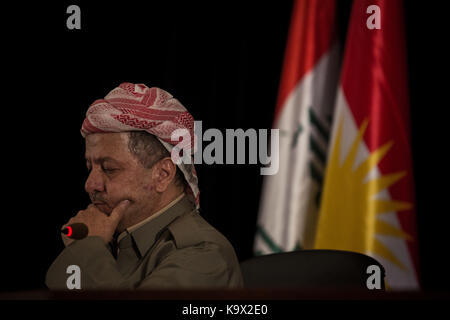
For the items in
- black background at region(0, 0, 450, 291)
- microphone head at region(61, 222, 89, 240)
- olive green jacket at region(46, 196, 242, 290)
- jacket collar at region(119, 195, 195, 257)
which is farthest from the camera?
black background at region(0, 0, 450, 291)

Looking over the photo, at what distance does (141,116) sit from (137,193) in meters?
0.22

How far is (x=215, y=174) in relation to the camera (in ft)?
10.7

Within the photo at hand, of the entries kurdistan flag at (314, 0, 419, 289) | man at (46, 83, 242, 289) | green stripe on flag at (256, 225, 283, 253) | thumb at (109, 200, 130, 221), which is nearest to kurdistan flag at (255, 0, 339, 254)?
green stripe on flag at (256, 225, 283, 253)

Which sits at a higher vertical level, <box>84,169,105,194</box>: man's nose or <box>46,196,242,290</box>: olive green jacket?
<box>84,169,105,194</box>: man's nose

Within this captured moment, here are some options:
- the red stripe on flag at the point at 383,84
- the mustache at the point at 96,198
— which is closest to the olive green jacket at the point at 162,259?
the mustache at the point at 96,198

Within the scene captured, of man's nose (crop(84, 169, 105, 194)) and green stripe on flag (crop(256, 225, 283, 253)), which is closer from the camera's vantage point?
man's nose (crop(84, 169, 105, 194))

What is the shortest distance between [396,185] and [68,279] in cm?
191

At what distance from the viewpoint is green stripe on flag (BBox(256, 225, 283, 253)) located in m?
3.03

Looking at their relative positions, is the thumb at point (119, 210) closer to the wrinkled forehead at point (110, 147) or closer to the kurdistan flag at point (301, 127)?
the wrinkled forehead at point (110, 147)

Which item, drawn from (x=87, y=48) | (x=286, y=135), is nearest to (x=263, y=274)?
(x=286, y=135)

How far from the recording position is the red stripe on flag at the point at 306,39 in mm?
3133

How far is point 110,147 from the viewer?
65.1 inches

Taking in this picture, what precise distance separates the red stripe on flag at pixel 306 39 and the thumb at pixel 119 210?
5.32ft

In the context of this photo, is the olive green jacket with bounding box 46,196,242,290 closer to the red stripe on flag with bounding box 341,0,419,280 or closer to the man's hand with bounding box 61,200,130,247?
the man's hand with bounding box 61,200,130,247
